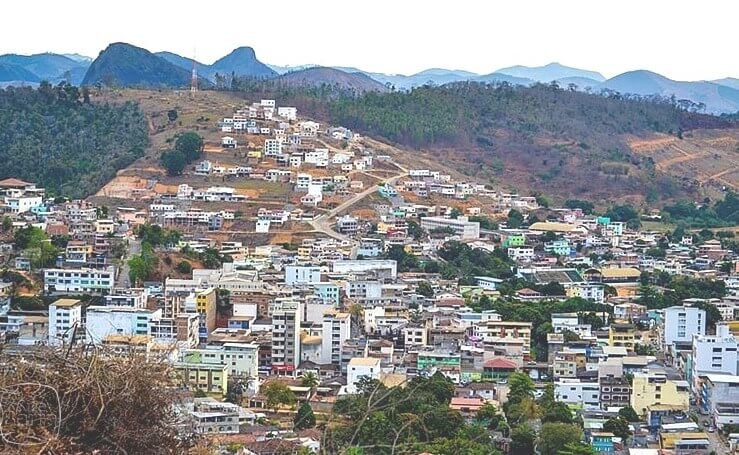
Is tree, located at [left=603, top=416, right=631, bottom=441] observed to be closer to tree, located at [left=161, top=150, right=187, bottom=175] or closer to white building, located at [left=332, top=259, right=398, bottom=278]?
white building, located at [left=332, top=259, right=398, bottom=278]

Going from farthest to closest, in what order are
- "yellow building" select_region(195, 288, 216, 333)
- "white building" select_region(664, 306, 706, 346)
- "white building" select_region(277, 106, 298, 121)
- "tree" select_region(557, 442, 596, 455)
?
"white building" select_region(277, 106, 298, 121), "white building" select_region(664, 306, 706, 346), "yellow building" select_region(195, 288, 216, 333), "tree" select_region(557, 442, 596, 455)

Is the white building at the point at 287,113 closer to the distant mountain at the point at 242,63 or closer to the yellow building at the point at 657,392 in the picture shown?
the yellow building at the point at 657,392

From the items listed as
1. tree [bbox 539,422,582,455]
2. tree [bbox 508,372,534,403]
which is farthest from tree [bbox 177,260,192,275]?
tree [bbox 539,422,582,455]

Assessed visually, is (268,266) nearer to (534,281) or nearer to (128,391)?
(534,281)

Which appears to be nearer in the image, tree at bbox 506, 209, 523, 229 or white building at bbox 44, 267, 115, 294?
white building at bbox 44, 267, 115, 294

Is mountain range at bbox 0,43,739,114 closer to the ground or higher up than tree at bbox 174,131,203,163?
higher up

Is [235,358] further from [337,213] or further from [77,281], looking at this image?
[337,213]

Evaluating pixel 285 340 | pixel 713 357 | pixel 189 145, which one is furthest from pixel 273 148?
pixel 713 357

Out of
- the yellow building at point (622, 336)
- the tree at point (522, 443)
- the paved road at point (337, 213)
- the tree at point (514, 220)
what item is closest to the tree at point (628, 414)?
the tree at point (522, 443)
